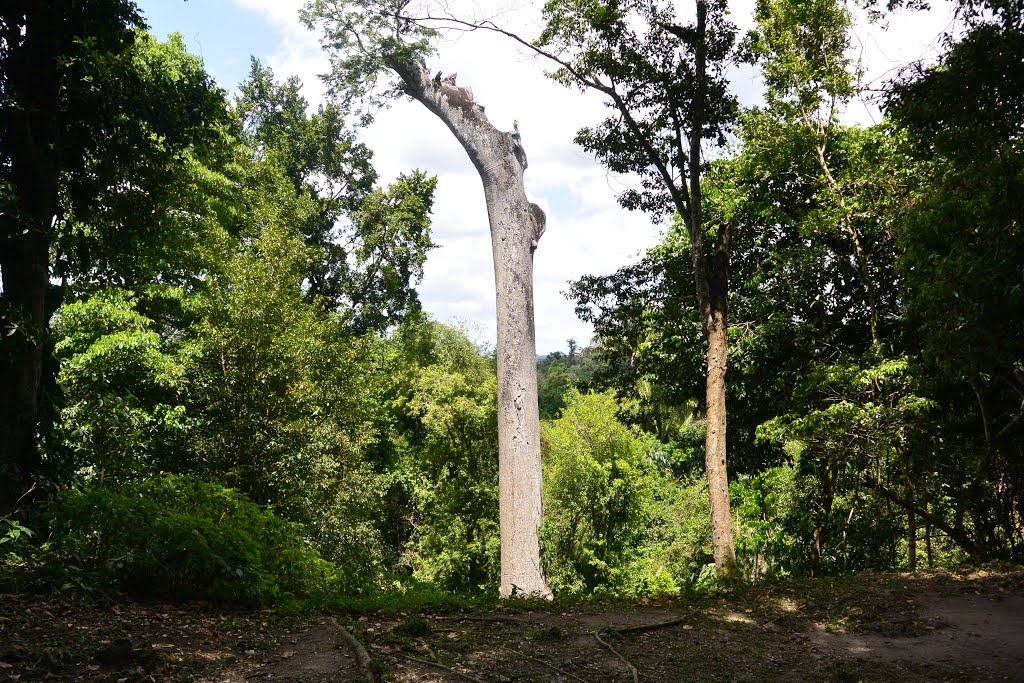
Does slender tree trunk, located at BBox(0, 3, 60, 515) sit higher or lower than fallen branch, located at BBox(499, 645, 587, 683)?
higher

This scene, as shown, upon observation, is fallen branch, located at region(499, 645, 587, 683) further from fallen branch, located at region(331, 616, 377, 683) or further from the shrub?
the shrub

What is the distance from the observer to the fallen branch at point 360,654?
4.24m

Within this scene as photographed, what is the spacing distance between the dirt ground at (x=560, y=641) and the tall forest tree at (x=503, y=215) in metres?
3.60

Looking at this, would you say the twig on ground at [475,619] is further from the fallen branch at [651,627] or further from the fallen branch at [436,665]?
the fallen branch at [436,665]

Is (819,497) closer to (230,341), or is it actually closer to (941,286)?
(941,286)

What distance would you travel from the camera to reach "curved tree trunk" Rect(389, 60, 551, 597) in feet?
36.0

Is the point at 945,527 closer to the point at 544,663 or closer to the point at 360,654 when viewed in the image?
the point at 544,663

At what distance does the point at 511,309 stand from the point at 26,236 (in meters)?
6.92

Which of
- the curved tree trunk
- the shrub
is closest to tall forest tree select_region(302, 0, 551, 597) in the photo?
the curved tree trunk

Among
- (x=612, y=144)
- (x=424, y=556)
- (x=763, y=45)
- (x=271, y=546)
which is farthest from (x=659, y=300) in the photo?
(x=424, y=556)

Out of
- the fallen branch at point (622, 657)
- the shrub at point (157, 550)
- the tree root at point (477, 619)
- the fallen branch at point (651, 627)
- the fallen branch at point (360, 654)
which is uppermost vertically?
the shrub at point (157, 550)

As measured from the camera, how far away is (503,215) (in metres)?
12.2

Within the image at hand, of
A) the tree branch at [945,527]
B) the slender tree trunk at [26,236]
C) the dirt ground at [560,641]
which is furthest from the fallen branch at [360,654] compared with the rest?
the tree branch at [945,527]

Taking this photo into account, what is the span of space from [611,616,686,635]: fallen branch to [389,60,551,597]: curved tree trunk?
403cm
